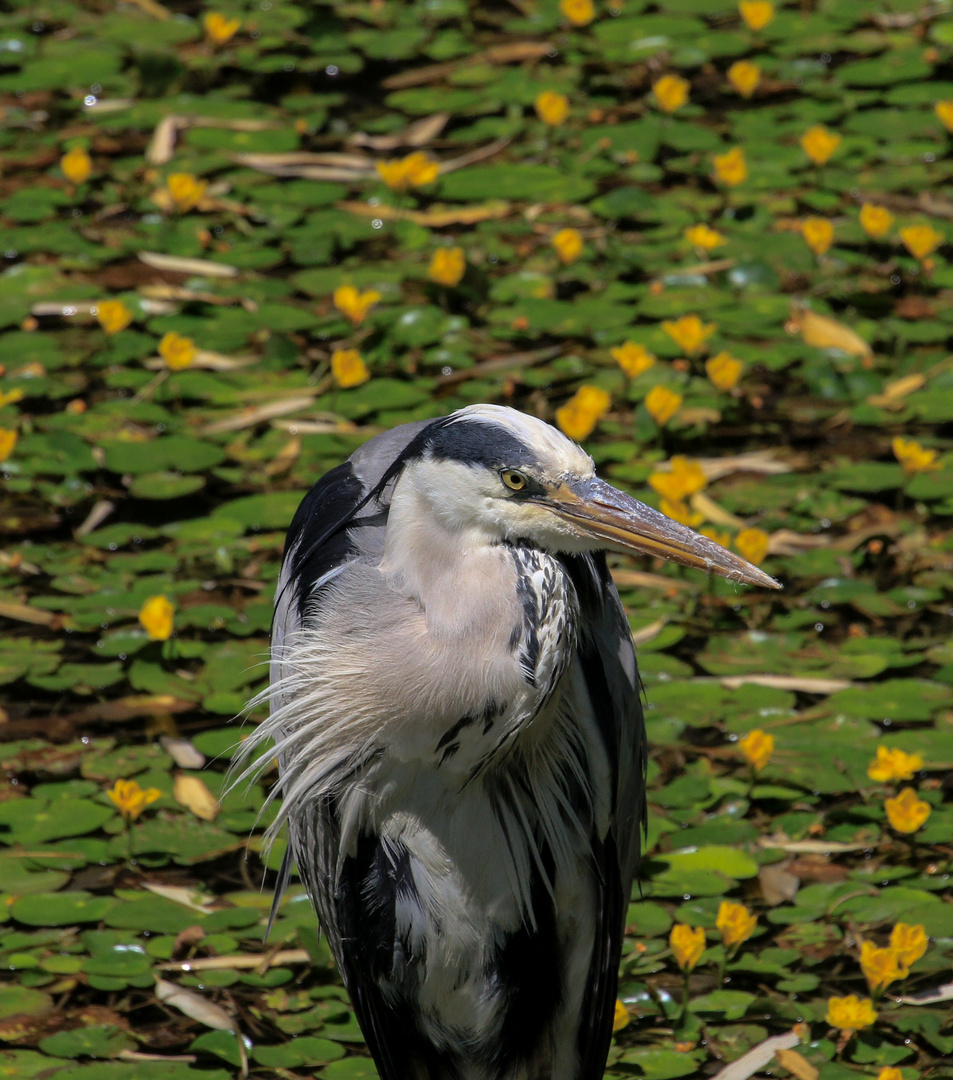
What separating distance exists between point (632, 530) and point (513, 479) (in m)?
0.18

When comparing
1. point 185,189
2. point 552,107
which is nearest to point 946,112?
point 552,107

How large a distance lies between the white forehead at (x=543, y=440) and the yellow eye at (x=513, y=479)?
0.04 metres

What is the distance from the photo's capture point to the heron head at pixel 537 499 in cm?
221

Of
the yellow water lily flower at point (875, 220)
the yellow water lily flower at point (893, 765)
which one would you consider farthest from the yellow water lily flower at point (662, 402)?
the yellow water lily flower at point (893, 765)

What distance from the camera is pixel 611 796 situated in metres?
2.64

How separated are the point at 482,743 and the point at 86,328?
2912mm

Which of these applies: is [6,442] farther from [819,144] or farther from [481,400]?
[819,144]

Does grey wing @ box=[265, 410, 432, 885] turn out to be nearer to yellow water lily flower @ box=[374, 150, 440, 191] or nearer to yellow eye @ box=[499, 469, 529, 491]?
yellow eye @ box=[499, 469, 529, 491]

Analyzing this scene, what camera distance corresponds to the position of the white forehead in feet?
7.29

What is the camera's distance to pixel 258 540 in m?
4.09

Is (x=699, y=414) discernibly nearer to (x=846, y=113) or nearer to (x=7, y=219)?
(x=846, y=113)

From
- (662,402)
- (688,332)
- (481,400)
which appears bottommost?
(481,400)

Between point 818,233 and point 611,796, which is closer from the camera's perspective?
point 611,796

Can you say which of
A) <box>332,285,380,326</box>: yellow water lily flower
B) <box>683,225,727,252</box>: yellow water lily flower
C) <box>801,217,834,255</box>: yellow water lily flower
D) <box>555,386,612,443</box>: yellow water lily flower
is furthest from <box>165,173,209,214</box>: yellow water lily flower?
<box>801,217,834,255</box>: yellow water lily flower
